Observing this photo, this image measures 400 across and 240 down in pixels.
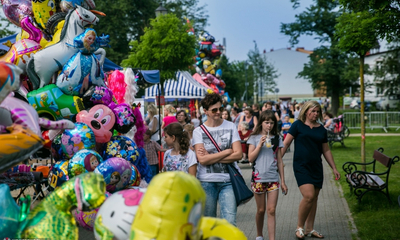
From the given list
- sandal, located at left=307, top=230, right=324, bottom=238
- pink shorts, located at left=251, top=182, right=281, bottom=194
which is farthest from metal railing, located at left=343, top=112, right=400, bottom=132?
pink shorts, located at left=251, top=182, right=281, bottom=194

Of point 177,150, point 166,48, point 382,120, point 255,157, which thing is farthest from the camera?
point 382,120

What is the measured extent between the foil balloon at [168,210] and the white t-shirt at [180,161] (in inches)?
112

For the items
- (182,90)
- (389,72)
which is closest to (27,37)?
(182,90)

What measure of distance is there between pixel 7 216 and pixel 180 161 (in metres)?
2.89

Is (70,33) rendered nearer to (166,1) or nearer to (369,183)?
(369,183)

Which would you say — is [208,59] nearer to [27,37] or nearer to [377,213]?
[377,213]

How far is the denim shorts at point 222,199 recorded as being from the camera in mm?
4941

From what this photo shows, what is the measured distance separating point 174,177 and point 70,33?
4038 millimetres

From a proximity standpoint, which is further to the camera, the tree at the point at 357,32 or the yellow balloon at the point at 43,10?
the tree at the point at 357,32

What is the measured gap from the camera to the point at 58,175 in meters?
4.91

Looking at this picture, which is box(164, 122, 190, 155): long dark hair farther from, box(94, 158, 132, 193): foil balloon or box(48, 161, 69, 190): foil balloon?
box(48, 161, 69, 190): foil balloon

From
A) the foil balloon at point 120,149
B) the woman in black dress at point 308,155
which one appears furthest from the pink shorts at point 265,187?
the foil balloon at point 120,149

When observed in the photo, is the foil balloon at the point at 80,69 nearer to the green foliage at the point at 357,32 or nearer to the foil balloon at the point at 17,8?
the foil balloon at the point at 17,8

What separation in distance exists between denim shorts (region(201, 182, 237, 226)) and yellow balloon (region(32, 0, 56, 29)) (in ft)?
10.5
